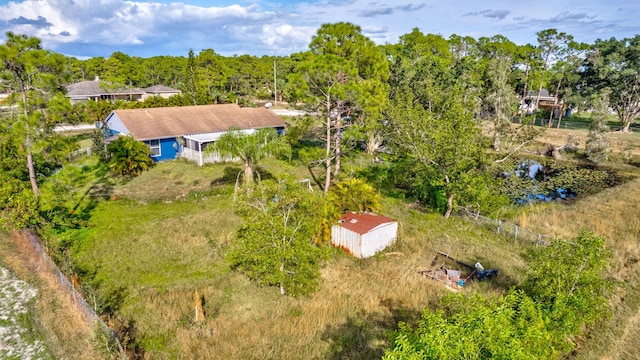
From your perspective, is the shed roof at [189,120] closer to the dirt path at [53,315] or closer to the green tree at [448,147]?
the dirt path at [53,315]

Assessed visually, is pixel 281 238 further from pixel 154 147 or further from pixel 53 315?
pixel 154 147

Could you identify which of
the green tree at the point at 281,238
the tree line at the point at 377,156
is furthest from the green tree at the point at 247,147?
the green tree at the point at 281,238

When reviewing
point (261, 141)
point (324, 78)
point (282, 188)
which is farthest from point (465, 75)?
point (282, 188)

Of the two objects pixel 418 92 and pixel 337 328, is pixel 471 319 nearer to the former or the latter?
pixel 337 328

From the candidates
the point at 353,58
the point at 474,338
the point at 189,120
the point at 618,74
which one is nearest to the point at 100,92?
the point at 189,120

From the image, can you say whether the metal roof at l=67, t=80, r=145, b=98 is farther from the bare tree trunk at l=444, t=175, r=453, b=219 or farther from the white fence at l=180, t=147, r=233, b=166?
the bare tree trunk at l=444, t=175, r=453, b=219
